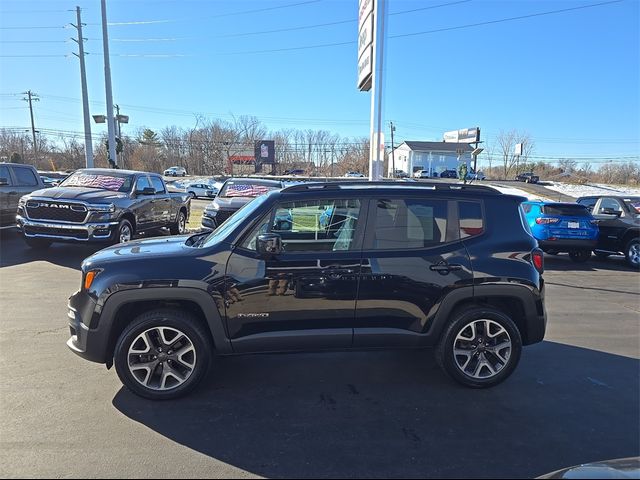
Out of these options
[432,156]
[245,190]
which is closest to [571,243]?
[245,190]

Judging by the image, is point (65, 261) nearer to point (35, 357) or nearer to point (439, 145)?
point (35, 357)

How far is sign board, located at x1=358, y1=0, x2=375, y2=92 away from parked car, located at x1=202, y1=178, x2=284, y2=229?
3.71 metres

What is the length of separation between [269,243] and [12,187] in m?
11.3

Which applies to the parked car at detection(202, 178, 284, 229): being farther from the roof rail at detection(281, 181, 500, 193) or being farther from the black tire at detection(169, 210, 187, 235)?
the roof rail at detection(281, 181, 500, 193)

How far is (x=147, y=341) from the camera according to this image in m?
3.54

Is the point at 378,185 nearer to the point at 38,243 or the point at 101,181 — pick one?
the point at 101,181

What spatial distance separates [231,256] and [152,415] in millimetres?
1371

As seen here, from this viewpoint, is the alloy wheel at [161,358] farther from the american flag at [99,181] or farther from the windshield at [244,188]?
the windshield at [244,188]

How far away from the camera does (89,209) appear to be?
9.10 m

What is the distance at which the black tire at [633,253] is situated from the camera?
35.0ft

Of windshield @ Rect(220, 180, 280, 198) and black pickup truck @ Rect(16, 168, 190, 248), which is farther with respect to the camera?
windshield @ Rect(220, 180, 280, 198)

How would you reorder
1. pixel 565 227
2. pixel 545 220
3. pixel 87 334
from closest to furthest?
1. pixel 87 334
2. pixel 565 227
3. pixel 545 220

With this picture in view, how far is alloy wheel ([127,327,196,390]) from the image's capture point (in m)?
3.54

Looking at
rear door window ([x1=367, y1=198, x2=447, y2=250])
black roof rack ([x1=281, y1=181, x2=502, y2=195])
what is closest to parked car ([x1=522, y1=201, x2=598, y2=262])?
black roof rack ([x1=281, y1=181, x2=502, y2=195])
